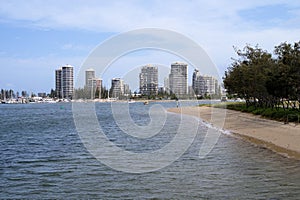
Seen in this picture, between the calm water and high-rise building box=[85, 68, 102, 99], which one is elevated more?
high-rise building box=[85, 68, 102, 99]

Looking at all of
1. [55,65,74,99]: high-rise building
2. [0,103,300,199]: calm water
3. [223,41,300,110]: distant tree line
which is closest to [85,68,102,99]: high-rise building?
[0,103,300,199]: calm water

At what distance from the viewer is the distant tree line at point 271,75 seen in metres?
39.3

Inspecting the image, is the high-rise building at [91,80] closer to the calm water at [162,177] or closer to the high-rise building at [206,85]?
the calm water at [162,177]

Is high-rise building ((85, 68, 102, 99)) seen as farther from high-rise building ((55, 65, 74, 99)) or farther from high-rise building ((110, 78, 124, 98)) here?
high-rise building ((55, 65, 74, 99))

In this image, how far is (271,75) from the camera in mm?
46656

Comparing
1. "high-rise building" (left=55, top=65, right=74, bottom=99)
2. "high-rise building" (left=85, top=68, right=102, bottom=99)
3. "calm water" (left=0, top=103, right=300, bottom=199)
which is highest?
"high-rise building" (left=55, top=65, right=74, bottom=99)

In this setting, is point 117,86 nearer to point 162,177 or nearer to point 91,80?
point 91,80

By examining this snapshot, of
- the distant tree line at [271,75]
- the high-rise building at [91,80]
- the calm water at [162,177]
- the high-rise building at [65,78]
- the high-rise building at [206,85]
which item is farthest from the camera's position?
the high-rise building at [65,78]

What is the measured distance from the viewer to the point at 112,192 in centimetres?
1609

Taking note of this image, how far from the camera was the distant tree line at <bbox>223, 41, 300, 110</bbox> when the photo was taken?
129 feet

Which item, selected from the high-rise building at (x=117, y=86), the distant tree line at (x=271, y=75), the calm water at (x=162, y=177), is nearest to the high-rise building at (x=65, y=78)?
the high-rise building at (x=117, y=86)

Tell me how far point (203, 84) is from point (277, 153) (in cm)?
7133

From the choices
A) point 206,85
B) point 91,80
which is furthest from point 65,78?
point 91,80

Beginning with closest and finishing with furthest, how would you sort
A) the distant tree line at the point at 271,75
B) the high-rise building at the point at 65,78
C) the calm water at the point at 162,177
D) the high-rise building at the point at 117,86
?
the calm water at the point at 162,177, the distant tree line at the point at 271,75, the high-rise building at the point at 117,86, the high-rise building at the point at 65,78
